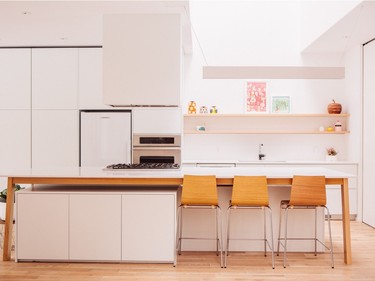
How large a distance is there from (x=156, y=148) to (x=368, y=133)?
3213mm

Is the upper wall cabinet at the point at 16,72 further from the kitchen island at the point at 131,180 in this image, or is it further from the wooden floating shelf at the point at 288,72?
the wooden floating shelf at the point at 288,72

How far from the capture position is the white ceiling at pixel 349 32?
15.7ft

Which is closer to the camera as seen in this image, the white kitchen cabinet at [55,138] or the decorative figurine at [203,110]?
the white kitchen cabinet at [55,138]

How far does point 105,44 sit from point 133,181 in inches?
63.8

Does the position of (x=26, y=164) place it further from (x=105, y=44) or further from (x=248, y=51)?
(x=248, y=51)

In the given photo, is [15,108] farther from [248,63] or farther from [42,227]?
[248,63]

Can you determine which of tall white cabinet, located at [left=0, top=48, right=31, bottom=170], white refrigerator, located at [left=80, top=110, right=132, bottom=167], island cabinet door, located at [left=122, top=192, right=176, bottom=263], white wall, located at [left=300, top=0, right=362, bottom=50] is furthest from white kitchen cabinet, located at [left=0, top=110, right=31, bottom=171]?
white wall, located at [left=300, top=0, right=362, bottom=50]

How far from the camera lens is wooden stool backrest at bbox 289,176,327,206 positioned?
13.6 ft

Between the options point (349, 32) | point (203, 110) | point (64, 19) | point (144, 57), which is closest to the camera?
point (144, 57)

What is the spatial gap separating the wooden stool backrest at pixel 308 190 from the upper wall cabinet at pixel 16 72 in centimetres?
466

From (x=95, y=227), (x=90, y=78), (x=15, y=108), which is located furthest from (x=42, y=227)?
(x=15, y=108)

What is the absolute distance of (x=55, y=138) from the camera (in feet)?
22.5

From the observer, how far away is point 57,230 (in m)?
4.21

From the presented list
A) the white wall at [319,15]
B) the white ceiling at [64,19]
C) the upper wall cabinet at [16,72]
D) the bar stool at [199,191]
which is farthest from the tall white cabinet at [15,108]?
the white wall at [319,15]
